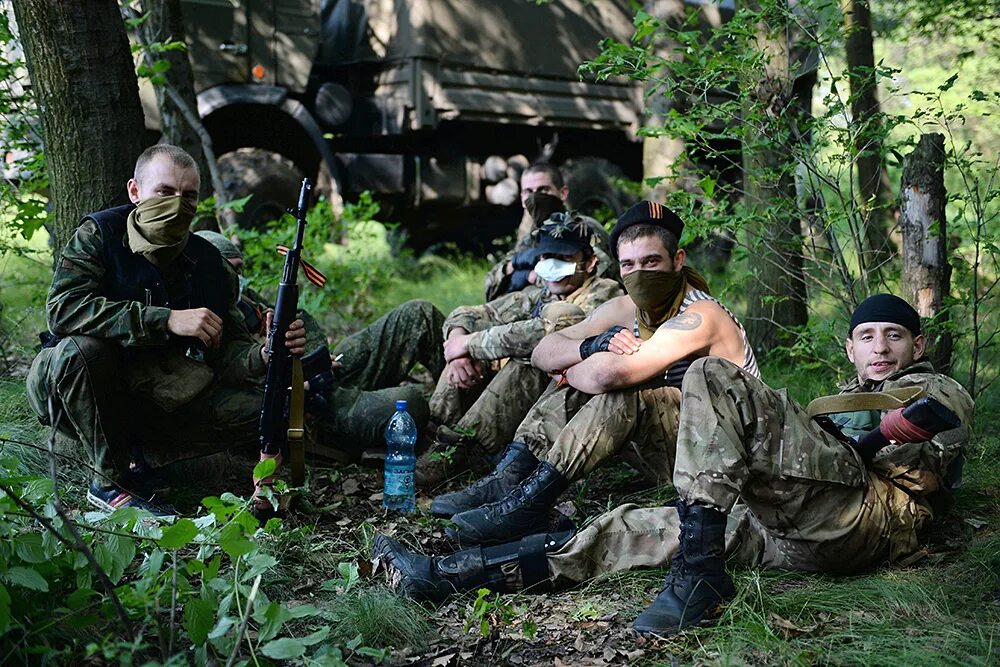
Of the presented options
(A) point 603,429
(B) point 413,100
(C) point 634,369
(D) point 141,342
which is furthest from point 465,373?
(B) point 413,100

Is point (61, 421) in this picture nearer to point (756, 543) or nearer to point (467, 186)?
point (756, 543)

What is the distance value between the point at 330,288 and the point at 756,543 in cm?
456

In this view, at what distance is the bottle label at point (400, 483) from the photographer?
14.2 ft

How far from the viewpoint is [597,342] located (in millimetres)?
3916

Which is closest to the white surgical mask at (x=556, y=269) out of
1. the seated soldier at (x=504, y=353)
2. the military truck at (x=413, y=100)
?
the seated soldier at (x=504, y=353)

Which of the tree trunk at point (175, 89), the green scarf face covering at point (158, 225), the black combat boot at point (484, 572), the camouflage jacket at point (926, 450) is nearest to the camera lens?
the camouflage jacket at point (926, 450)

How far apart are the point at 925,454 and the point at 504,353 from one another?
1.99 metres

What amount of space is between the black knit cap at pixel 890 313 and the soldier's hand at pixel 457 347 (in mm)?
1991

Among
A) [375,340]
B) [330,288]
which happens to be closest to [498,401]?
[375,340]

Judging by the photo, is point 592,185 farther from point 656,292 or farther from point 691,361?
point 691,361

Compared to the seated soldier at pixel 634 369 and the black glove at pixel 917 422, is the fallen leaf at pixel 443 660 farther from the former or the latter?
the black glove at pixel 917 422

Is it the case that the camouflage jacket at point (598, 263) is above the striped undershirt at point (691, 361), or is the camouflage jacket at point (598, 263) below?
above

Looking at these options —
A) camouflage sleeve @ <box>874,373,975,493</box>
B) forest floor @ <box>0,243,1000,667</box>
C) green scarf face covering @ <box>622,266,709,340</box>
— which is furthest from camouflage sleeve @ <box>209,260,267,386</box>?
camouflage sleeve @ <box>874,373,975,493</box>

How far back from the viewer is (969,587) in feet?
10.3
